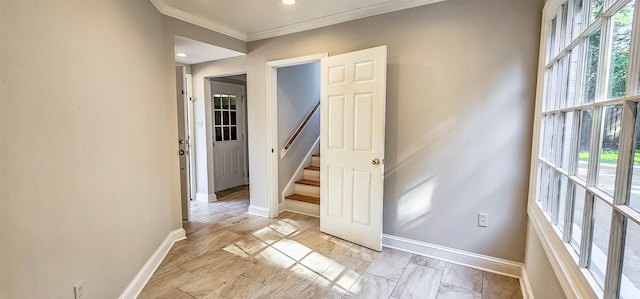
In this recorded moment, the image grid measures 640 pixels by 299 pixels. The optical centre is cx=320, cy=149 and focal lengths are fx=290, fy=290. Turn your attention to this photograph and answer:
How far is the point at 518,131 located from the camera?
2.25 meters

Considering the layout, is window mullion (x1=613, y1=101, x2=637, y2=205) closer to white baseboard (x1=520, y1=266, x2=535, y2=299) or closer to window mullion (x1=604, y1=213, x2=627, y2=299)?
window mullion (x1=604, y1=213, x2=627, y2=299)

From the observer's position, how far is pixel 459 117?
96.7 inches

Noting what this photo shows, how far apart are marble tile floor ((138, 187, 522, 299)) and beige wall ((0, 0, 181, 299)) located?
0.39 metres

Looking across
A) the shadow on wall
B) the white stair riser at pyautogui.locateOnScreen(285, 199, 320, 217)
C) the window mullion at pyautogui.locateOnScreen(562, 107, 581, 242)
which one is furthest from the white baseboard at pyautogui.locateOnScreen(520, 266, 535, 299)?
the white stair riser at pyautogui.locateOnScreen(285, 199, 320, 217)

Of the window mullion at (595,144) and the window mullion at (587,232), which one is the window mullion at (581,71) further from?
the window mullion at (587,232)

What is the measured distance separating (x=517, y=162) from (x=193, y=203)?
4166 mm

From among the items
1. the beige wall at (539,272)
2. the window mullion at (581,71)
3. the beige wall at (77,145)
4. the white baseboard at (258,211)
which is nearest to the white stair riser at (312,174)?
the white baseboard at (258,211)

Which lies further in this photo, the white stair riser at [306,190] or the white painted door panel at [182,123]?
the white stair riser at [306,190]

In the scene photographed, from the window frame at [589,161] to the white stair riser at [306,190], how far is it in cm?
254

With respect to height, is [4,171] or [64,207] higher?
[4,171]

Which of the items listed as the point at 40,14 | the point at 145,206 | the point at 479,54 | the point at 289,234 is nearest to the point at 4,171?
the point at 40,14

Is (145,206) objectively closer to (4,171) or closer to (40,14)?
(4,171)

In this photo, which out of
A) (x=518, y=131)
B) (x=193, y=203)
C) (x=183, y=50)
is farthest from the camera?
(x=193, y=203)

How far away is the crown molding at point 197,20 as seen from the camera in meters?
2.69
